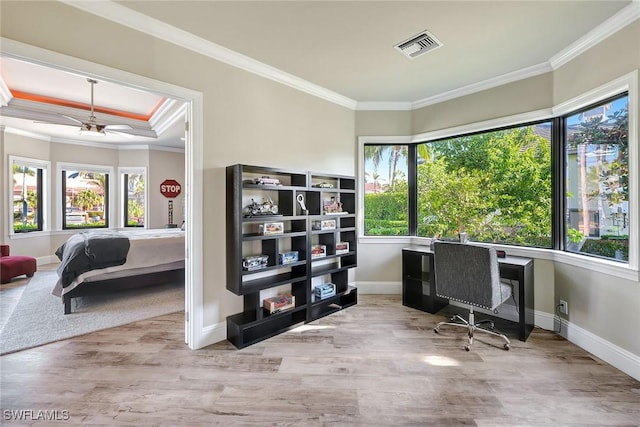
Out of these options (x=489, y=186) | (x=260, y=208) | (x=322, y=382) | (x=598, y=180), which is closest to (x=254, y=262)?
(x=260, y=208)

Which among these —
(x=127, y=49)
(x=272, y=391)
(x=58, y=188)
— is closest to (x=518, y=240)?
(x=272, y=391)

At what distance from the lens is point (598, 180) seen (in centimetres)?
256

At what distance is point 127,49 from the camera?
2160 mm

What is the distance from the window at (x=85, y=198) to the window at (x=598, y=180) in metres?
8.56

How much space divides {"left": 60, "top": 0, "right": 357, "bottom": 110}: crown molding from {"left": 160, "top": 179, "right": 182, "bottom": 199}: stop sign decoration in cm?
520

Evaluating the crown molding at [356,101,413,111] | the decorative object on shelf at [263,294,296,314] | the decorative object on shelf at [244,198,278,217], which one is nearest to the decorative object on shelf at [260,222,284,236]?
the decorative object on shelf at [244,198,278,217]

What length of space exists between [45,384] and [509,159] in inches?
189

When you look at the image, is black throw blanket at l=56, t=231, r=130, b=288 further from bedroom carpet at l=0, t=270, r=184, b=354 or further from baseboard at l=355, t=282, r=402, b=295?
baseboard at l=355, t=282, r=402, b=295

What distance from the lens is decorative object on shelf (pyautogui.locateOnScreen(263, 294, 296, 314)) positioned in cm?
288

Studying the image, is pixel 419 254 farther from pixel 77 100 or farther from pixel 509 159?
pixel 77 100

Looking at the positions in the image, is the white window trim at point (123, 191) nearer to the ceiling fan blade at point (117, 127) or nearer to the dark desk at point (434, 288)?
the ceiling fan blade at point (117, 127)

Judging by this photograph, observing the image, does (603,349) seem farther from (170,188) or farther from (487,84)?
(170,188)

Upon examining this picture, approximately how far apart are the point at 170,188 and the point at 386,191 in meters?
5.63

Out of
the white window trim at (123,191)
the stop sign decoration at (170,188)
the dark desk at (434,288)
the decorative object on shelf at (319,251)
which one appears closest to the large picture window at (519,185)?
the dark desk at (434,288)
